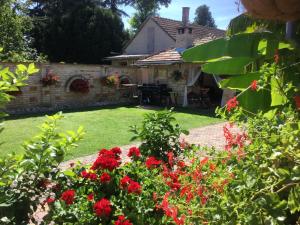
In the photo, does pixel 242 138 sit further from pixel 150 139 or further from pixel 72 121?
pixel 72 121

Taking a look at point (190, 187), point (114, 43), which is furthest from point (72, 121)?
point (114, 43)

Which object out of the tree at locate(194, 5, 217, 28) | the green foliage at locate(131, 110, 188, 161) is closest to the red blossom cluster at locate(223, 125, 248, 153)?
the green foliage at locate(131, 110, 188, 161)

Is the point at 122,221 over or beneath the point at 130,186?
beneath

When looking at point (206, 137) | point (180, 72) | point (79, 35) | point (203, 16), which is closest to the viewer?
point (206, 137)

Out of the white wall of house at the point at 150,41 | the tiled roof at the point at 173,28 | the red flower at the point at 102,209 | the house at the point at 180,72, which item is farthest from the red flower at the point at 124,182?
the white wall of house at the point at 150,41

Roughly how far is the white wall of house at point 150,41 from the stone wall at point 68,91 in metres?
6.46

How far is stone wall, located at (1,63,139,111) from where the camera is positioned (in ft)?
53.1

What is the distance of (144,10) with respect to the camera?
155ft

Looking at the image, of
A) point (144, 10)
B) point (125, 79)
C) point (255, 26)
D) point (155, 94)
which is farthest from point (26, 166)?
point (144, 10)

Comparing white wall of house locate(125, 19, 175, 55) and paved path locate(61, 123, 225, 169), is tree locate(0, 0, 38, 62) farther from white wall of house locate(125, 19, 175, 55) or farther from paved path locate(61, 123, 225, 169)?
paved path locate(61, 123, 225, 169)

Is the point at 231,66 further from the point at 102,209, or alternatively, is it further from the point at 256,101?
the point at 102,209

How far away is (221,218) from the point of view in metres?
1.39

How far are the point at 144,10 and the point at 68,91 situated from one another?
107 feet

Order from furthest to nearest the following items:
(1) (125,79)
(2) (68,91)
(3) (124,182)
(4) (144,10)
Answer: (4) (144,10)
(1) (125,79)
(2) (68,91)
(3) (124,182)
